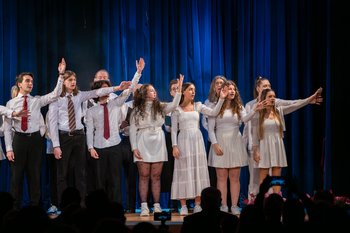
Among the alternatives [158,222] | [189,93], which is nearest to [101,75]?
[189,93]

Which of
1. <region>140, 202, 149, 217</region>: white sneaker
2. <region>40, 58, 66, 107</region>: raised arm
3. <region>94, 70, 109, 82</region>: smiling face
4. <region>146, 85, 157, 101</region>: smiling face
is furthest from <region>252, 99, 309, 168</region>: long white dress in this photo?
<region>40, 58, 66, 107</region>: raised arm

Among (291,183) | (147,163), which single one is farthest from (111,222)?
(147,163)

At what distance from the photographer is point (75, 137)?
775cm

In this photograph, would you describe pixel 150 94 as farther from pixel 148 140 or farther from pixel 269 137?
pixel 269 137

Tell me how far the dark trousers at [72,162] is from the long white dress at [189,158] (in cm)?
102

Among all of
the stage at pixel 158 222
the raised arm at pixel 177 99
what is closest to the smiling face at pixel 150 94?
the raised arm at pixel 177 99

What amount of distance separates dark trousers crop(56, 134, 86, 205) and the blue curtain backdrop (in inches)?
56.7

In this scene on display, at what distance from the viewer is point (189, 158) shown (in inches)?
307

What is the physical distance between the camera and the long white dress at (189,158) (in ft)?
25.6

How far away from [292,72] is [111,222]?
592cm

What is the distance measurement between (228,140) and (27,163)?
88.4 inches

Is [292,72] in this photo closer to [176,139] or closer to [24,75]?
[176,139]

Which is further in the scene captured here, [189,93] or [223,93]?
[189,93]

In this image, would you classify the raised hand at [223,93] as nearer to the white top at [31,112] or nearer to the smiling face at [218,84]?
the smiling face at [218,84]
